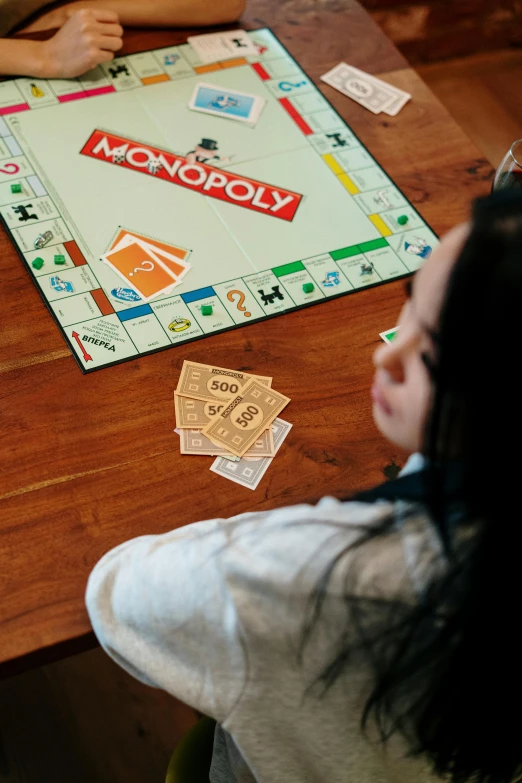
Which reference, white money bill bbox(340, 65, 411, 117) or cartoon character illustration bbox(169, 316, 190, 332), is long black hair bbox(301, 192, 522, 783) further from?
white money bill bbox(340, 65, 411, 117)

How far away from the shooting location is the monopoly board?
120 centimetres

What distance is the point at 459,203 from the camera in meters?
1.44

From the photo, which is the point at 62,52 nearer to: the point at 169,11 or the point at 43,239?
the point at 169,11

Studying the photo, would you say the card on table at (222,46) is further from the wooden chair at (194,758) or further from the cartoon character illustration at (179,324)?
the wooden chair at (194,758)

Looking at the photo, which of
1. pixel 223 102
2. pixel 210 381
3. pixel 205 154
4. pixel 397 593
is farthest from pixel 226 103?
pixel 397 593

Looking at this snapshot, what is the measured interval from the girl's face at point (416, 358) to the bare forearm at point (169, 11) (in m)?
1.13

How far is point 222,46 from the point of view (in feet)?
5.28

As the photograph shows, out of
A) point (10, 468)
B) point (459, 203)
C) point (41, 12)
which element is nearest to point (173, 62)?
point (41, 12)

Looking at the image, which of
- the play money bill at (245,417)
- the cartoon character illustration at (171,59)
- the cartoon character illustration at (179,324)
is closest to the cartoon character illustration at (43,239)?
the cartoon character illustration at (179,324)

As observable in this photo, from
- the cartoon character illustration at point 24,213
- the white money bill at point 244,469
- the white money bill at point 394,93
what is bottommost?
the white money bill at point 244,469

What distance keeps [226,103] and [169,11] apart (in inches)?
10.3

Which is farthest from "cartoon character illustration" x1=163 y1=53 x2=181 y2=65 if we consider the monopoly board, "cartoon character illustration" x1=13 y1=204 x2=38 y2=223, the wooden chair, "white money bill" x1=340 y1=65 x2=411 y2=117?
the wooden chair

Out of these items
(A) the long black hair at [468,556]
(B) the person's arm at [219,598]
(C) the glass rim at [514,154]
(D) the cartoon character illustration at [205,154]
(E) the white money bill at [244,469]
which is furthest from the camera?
(D) the cartoon character illustration at [205,154]

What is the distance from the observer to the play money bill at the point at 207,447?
1062mm
